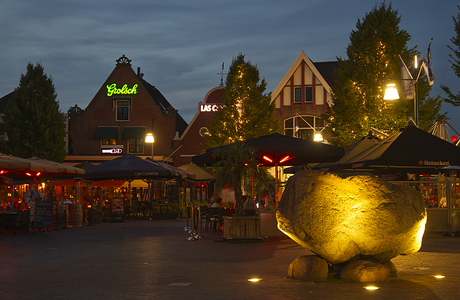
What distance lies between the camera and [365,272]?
26.4ft

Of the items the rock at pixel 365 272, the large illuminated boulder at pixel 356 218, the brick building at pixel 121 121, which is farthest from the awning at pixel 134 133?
the rock at pixel 365 272

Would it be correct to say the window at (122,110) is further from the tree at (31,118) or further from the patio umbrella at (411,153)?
the patio umbrella at (411,153)

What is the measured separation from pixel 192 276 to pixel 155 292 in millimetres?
1415

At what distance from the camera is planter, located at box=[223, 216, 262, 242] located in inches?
578

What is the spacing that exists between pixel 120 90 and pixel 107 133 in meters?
4.16

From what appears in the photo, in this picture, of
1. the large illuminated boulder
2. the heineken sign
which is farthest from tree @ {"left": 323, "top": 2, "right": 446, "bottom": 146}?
the large illuminated boulder

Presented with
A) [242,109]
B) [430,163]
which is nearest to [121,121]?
[242,109]

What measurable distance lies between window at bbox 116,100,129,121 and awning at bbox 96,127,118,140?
1.24 meters

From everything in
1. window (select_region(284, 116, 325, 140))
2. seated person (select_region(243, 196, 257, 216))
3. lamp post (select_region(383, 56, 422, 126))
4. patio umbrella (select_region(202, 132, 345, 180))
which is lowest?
seated person (select_region(243, 196, 257, 216))

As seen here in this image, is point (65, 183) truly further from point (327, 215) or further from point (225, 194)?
point (327, 215)

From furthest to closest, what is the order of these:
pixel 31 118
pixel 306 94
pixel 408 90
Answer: pixel 306 94
pixel 31 118
pixel 408 90

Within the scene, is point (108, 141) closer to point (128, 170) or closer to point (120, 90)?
point (120, 90)

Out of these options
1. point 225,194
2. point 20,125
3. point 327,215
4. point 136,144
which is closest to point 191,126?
point 136,144

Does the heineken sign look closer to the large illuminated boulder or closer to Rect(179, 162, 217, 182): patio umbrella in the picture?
the large illuminated boulder
